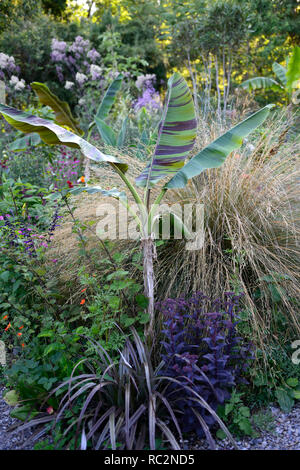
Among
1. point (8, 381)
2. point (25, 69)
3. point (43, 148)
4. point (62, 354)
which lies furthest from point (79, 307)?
point (25, 69)

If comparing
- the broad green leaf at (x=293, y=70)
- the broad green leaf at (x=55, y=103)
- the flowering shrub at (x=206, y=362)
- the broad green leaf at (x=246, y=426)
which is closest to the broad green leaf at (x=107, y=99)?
the broad green leaf at (x=55, y=103)

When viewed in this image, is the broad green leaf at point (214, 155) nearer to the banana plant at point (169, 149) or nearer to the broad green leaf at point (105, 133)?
the banana plant at point (169, 149)

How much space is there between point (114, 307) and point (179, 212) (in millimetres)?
1191

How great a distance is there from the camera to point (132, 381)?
2.44 meters

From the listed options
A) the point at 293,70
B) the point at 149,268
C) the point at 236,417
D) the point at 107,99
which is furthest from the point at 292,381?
the point at 293,70

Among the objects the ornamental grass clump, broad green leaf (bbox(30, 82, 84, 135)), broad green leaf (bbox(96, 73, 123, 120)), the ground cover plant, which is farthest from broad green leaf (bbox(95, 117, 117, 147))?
the ornamental grass clump

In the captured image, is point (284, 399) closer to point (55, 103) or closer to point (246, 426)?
point (246, 426)

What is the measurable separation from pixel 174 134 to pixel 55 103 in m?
1.09

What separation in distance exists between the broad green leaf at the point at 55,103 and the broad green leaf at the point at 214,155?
1.18 m

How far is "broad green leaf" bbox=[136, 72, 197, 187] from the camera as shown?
2.79 metres

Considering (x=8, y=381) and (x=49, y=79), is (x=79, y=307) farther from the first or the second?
(x=49, y=79)

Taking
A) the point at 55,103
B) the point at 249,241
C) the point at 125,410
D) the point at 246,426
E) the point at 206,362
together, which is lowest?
the point at 246,426

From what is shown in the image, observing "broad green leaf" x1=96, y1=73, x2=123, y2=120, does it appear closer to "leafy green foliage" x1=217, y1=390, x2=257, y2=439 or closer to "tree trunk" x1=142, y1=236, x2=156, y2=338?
"tree trunk" x1=142, y1=236, x2=156, y2=338

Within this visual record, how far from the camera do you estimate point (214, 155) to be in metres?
2.80
